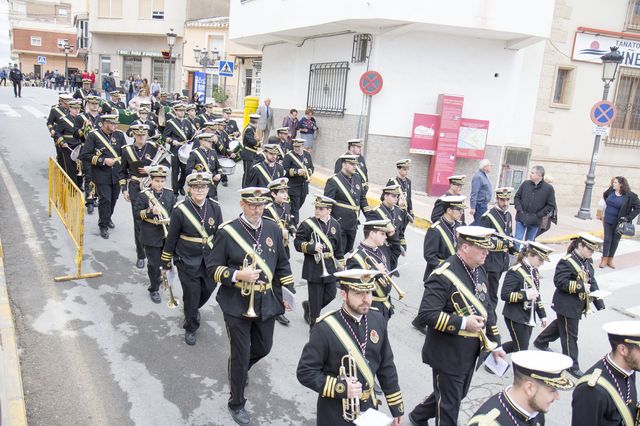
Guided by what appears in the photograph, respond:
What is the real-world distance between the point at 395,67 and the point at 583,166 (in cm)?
777

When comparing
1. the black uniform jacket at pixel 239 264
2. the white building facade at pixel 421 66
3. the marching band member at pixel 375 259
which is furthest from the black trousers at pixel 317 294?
the white building facade at pixel 421 66

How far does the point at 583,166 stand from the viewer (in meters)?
18.8

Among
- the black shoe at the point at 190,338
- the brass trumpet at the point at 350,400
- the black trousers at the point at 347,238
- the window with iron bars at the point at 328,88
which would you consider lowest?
the black shoe at the point at 190,338

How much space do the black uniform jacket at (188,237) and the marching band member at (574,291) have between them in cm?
444

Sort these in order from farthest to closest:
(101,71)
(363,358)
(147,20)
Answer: (101,71)
(147,20)
(363,358)

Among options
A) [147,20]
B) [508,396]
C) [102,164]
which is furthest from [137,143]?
[147,20]

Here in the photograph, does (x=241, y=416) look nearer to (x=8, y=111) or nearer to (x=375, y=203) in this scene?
(x=375, y=203)

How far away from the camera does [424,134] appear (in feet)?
54.0

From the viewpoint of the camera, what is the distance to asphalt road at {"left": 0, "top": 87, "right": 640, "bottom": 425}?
5371 mm

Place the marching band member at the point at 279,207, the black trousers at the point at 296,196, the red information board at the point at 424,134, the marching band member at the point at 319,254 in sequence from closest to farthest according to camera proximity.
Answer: the marching band member at the point at 319,254
the marching band member at the point at 279,207
the black trousers at the point at 296,196
the red information board at the point at 424,134

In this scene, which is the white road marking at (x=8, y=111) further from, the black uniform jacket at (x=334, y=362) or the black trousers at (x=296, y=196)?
the black uniform jacket at (x=334, y=362)

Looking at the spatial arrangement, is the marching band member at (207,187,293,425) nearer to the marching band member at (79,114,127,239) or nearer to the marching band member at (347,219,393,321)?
the marching band member at (347,219,393,321)

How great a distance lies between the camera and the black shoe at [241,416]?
5.17 meters

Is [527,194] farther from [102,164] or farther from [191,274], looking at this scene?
[102,164]
